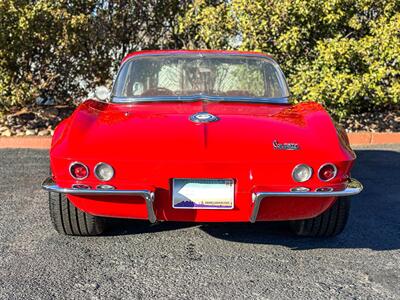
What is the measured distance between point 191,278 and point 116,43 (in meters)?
6.62

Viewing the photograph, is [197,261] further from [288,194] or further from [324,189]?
[324,189]

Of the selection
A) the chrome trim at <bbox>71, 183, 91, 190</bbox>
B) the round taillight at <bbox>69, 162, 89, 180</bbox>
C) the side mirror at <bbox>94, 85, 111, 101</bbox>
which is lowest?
the chrome trim at <bbox>71, 183, 91, 190</bbox>

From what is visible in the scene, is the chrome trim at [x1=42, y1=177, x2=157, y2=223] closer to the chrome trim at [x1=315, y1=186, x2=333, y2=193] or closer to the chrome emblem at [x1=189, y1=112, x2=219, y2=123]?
the chrome emblem at [x1=189, y1=112, x2=219, y2=123]

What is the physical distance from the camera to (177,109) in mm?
3637

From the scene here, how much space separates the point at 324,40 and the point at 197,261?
18.8 feet

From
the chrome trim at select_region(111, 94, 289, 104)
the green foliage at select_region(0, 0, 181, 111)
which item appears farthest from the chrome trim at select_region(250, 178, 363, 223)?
the green foliage at select_region(0, 0, 181, 111)

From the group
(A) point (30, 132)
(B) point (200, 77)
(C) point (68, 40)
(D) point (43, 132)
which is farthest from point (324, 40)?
(A) point (30, 132)

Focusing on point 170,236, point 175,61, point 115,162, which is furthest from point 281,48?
point 115,162

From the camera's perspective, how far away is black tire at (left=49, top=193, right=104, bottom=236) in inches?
136

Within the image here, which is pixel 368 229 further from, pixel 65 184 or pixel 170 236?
pixel 65 184

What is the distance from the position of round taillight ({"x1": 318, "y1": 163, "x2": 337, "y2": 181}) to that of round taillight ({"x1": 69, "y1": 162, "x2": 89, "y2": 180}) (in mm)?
1471

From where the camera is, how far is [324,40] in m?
7.96

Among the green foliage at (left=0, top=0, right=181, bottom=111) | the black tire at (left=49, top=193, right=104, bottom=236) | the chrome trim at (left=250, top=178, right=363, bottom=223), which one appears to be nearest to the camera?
the chrome trim at (left=250, top=178, right=363, bottom=223)

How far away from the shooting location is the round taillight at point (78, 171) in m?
3.01
